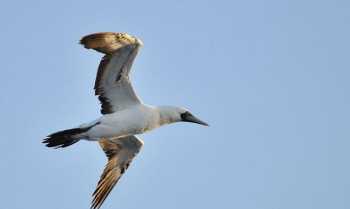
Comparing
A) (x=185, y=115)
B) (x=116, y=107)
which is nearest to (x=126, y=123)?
(x=116, y=107)

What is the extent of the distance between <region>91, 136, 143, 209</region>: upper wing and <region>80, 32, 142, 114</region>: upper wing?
153 centimetres

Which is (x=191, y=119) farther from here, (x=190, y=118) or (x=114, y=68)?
(x=114, y=68)

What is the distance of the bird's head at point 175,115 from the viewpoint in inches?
842

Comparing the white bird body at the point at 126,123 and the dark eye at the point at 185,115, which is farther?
the dark eye at the point at 185,115

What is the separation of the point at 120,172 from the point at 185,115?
90.1 inches

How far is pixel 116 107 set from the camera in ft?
69.7

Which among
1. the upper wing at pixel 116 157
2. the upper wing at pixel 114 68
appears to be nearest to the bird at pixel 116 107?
the upper wing at pixel 114 68

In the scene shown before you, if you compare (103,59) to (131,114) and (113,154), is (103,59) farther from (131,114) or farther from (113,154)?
(113,154)

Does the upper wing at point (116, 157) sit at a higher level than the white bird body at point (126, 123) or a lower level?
lower

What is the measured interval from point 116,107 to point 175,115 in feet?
4.69

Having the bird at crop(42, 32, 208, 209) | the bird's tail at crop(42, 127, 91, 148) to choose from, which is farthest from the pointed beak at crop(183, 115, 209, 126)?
the bird's tail at crop(42, 127, 91, 148)

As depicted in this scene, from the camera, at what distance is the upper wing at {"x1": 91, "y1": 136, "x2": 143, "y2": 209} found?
880 inches

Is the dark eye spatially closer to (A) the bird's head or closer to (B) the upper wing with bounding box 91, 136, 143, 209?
(A) the bird's head

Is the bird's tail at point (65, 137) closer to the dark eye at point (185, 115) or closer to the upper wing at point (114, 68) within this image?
the upper wing at point (114, 68)
